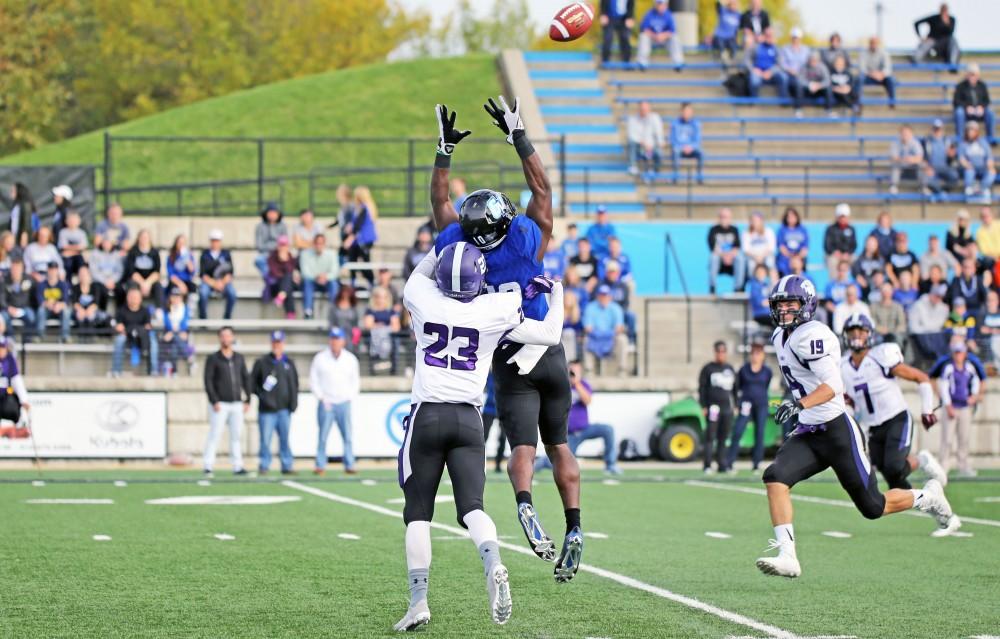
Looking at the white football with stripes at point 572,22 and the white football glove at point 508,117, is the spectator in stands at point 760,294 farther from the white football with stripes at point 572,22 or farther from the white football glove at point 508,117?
the white football glove at point 508,117

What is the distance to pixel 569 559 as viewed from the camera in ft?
27.3

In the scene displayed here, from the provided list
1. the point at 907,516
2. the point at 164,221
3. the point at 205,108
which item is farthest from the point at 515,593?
the point at 205,108

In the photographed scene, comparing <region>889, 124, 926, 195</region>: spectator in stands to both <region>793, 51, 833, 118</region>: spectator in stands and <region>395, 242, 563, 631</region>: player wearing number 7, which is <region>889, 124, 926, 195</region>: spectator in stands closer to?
<region>793, 51, 833, 118</region>: spectator in stands

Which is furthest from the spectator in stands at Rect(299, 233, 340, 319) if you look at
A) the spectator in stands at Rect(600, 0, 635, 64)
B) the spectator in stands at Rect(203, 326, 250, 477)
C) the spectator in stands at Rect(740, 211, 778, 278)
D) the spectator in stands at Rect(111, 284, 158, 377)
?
the spectator in stands at Rect(600, 0, 635, 64)

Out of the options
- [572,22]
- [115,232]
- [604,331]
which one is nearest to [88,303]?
[115,232]

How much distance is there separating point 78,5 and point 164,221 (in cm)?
2734

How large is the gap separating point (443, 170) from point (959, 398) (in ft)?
42.1

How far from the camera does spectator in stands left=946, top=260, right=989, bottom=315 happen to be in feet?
75.3

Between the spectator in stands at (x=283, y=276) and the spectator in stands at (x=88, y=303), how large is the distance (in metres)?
2.48

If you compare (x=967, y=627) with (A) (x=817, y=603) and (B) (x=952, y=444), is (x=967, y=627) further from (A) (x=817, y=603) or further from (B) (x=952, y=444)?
(B) (x=952, y=444)

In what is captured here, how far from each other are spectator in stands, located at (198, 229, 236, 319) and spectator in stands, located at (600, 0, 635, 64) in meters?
12.9

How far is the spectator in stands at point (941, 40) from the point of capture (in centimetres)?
3484

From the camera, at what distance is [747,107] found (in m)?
32.8

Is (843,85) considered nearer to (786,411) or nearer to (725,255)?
(725,255)
